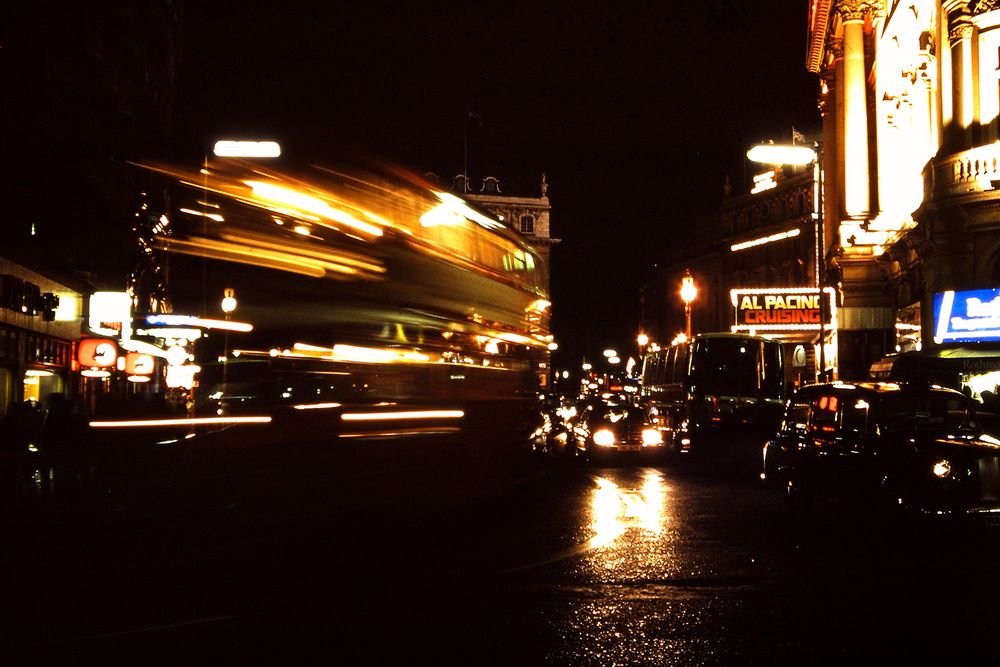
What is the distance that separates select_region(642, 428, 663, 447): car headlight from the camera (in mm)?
27609

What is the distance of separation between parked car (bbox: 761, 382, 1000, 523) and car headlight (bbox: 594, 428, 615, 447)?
468 inches

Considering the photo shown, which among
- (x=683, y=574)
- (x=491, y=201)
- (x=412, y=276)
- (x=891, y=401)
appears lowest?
(x=683, y=574)

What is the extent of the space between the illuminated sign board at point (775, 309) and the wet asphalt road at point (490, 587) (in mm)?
42260

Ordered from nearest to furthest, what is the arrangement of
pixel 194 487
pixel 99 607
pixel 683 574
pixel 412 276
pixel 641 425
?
pixel 99 607, pixel 683 574, pixel 194 487, pixel 412 276, pixel 641 425

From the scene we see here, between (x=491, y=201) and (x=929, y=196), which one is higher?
(x=491, y=201)

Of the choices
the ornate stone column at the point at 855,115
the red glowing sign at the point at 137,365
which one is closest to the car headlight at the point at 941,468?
the red glowing sign at the point at 137,365

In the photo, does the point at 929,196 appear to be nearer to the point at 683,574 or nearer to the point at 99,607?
the point at 683,574

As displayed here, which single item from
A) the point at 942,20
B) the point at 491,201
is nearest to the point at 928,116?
the point at 942,20

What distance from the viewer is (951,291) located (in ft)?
95.0

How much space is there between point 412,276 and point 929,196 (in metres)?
21.4

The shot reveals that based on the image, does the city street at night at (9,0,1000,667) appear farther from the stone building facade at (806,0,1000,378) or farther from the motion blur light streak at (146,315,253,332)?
the stone building facade at (806,0,1000,378)

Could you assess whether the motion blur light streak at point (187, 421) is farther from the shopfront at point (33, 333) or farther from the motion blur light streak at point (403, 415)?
the shopfront at point (33, 333)

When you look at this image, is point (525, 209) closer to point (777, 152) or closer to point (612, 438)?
point (777, 152)

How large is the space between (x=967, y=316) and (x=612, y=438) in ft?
34.7
